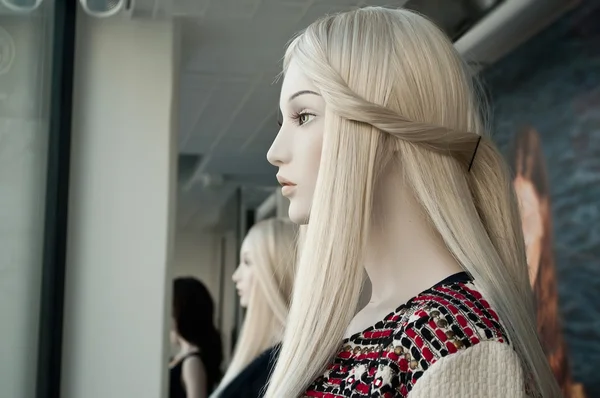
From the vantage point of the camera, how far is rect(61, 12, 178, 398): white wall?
3.26m

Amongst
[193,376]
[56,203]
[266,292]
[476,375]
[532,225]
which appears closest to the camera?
[476,375]

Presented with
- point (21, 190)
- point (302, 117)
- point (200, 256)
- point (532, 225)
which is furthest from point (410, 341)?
point (200, 256)

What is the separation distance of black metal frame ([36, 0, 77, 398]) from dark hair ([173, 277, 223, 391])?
739 mm

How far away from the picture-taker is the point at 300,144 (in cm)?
120

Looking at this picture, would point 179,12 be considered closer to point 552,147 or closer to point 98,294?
point 98,294

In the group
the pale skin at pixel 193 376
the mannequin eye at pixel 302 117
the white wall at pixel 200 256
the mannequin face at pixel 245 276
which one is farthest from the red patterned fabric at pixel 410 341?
the white wall at pixel 200 256

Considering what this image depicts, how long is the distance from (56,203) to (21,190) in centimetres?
50

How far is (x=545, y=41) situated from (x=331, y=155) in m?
2.17

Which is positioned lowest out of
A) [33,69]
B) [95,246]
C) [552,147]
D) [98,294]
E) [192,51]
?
[98,294]

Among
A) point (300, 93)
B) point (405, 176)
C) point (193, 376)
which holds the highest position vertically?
point (300, 93)

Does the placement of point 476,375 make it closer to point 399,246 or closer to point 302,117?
point 399,246

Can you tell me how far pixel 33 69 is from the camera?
2947 millimetres

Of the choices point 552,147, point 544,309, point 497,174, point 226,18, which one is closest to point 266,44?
point 226,18

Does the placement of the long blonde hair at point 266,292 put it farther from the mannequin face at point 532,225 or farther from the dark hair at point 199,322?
the mannequin face at point 532,225
